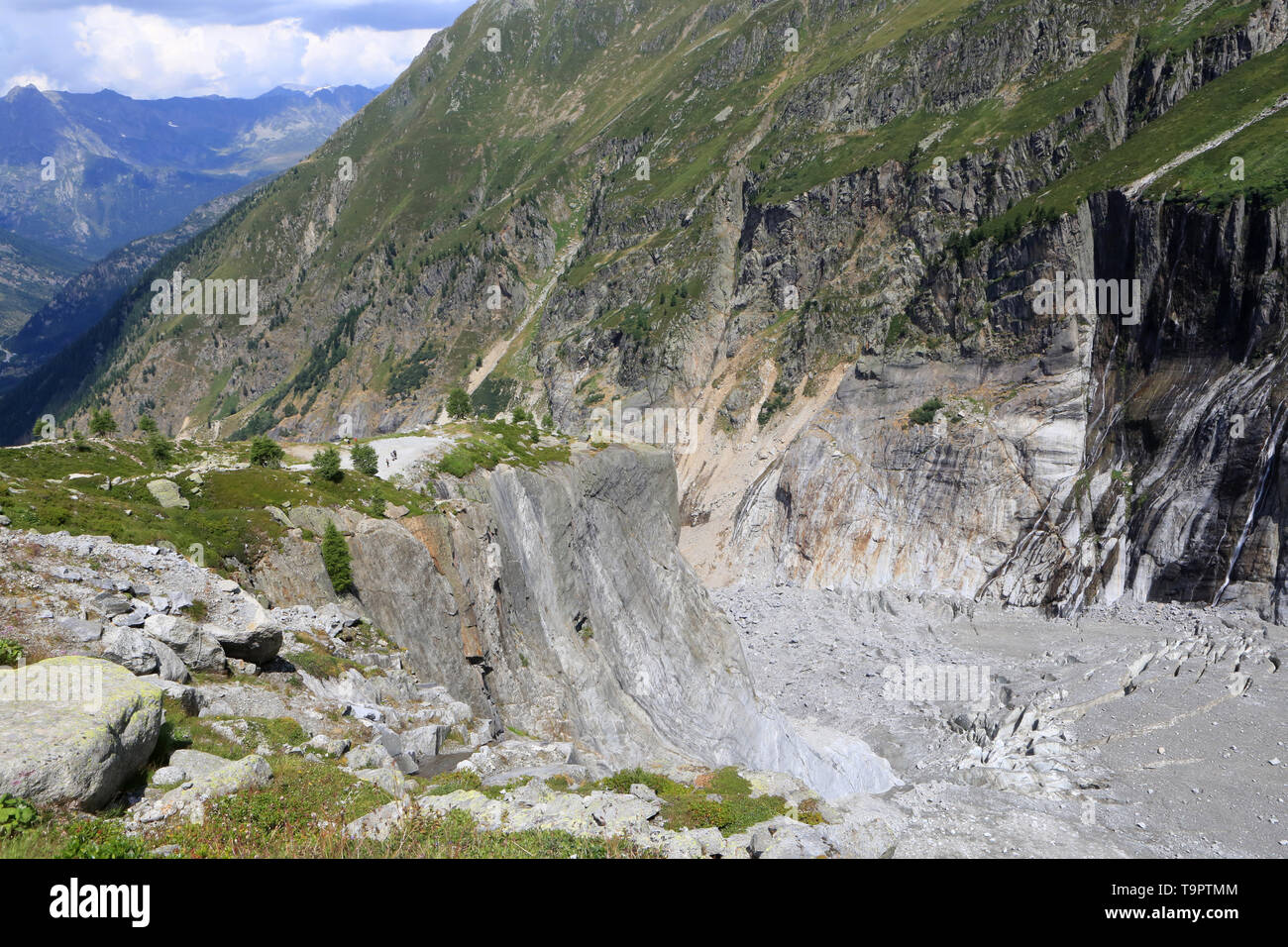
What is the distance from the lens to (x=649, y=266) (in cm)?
13975

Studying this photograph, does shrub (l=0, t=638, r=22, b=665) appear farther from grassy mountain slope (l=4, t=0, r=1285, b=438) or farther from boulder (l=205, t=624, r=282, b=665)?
grassy mountain slope (l=4, t=0, r=1285, b=438)

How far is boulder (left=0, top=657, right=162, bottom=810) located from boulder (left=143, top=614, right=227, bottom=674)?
4830 mm

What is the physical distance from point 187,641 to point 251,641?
172 centimetres

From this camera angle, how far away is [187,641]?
1875 centimetres

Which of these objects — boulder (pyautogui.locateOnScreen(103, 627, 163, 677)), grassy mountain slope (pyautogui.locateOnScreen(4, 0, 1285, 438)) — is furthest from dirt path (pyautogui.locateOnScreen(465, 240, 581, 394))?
boulder (pyautogui.locateOnScreen(103, 627, 163, 677))

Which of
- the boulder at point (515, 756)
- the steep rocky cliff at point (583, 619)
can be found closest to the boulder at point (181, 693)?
the boulder at point (515, 756)

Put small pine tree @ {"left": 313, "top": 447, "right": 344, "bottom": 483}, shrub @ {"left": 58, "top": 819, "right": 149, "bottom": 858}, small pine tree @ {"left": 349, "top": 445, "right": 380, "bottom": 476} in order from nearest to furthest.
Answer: shrub @ {"left": 58, "top": 819, "right": 149, "bottom": 858}
small pine tree @ {"left": 313, "top": 447, "right": 344, "bottom": 483}
small pine tree @ {"left": 349, "top": 445, "right": 380, "bottom": 476}

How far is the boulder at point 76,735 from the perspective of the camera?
11070 millimetres

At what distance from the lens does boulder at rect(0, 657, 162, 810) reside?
1107 centimetres

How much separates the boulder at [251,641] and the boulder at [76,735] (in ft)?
20.5

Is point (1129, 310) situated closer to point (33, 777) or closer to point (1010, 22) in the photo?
point (1010, 22)

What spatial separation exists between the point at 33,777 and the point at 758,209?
129 meters

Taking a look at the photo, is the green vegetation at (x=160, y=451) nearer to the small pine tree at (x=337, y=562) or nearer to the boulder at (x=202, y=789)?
the small pine tree at (x=337, y=562)
